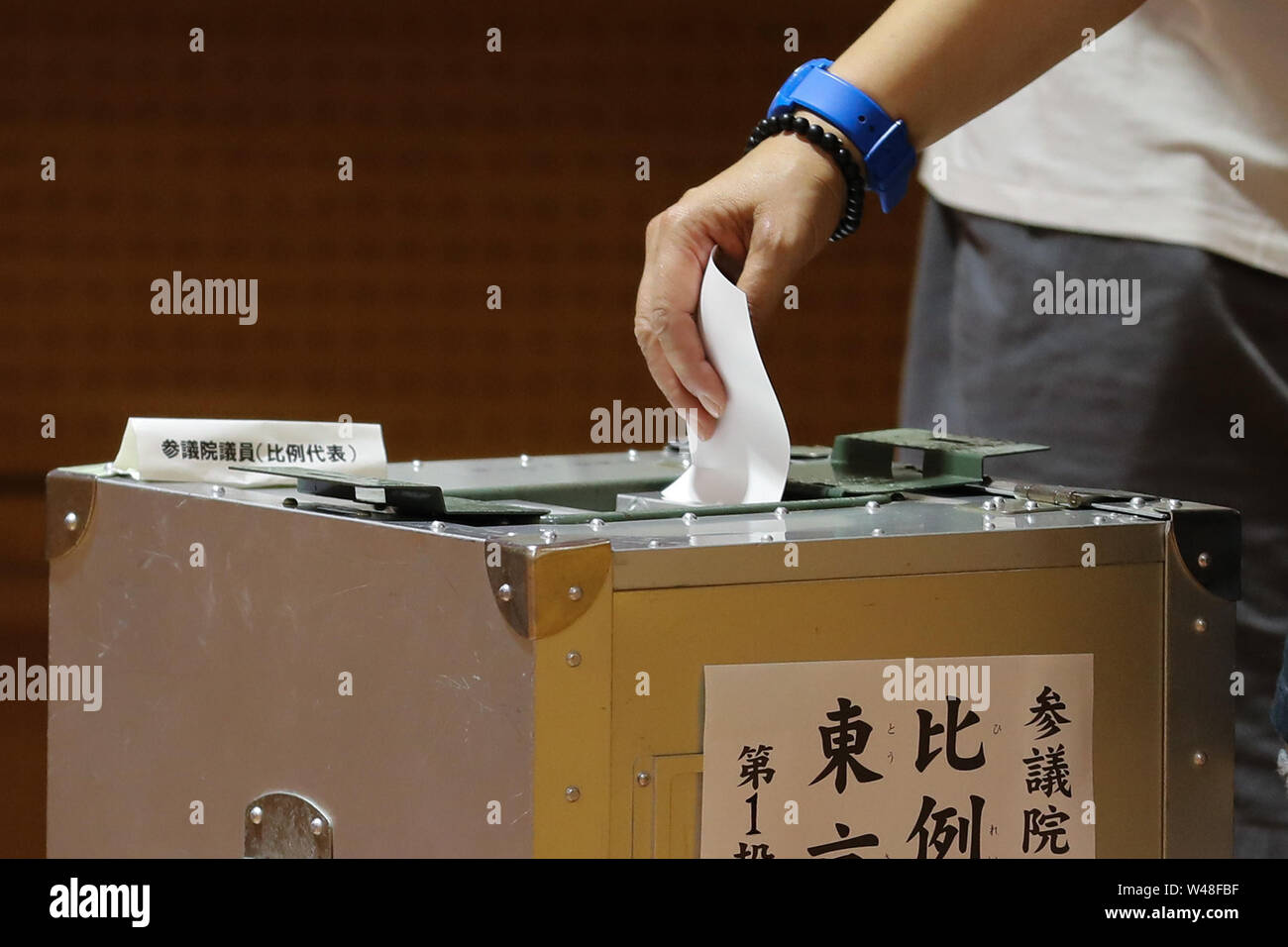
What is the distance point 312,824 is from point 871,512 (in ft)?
1.09

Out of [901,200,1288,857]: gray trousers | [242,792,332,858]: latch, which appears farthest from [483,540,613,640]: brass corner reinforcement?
[901,200,1288,857]: gray trousers

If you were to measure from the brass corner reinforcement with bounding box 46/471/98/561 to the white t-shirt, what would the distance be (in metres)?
0.68

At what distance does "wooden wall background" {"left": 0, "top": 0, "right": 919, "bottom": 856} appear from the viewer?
2.47 metres

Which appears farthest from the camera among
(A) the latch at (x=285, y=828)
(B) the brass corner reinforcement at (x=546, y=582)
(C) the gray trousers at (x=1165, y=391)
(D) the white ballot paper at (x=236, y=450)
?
(C) the gray trousers at (x=1165, y=391)

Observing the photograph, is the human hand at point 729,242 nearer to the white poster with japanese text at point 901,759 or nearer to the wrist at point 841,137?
the wrist at point 841,137

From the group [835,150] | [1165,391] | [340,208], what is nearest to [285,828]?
[835,150]

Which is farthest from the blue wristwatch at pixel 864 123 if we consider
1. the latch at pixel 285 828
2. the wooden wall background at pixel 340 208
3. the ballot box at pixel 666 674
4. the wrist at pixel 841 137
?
the wooden wall background at pixel 340 208

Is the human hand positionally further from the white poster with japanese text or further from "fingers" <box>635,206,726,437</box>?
the white poster with japanese text

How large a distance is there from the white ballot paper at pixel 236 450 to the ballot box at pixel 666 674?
2 centimetres

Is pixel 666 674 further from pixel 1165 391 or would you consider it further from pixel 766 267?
pixel 1165 391

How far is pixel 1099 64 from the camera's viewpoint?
122 centimetres

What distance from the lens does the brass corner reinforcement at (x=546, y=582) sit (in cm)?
74

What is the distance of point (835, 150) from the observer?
0.96m

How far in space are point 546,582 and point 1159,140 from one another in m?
0.64
